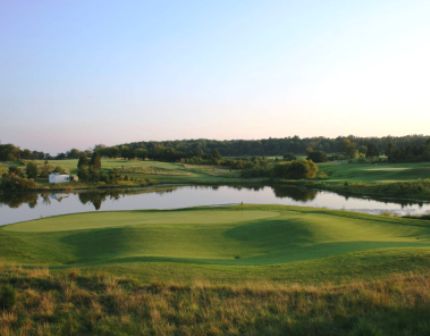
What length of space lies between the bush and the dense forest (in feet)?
292

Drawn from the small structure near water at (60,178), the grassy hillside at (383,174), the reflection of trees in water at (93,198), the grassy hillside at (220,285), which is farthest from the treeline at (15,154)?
the grassy hillside at (220,285)

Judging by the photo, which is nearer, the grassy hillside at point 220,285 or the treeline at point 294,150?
the grassy hillside at point 220,285

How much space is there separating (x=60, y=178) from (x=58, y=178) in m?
0.32

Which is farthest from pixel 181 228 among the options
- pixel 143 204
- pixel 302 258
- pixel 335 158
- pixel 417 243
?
pixel 335 158

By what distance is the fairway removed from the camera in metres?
12.7

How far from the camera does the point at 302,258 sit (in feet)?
47.1

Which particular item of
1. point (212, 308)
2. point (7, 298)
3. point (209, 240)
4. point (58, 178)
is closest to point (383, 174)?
point (58, 178)

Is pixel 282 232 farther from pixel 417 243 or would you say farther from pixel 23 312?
pixel 23 312

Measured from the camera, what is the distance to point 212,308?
817 cm

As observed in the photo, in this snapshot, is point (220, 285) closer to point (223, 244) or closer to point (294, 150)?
point (223, 244)

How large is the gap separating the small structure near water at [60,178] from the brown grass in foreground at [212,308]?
65409 millimetres

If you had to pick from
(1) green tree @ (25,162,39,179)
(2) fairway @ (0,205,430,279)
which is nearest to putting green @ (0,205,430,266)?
(2) fairway @ (0,205,430,279)

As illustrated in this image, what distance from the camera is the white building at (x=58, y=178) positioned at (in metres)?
72.2

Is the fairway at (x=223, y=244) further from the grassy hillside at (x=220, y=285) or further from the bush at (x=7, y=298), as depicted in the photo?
the bush at (x=7, y=298)
